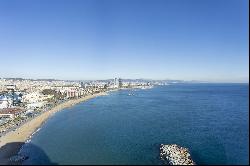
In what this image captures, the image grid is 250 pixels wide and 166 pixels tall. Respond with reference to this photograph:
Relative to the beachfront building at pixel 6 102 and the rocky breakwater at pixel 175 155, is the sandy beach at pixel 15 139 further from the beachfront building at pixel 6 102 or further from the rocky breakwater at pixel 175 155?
the beachfront building at pixel 6 102

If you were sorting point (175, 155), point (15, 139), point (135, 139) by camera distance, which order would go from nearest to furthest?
point (175, 155) → point (15, 139) → point (135, 139)

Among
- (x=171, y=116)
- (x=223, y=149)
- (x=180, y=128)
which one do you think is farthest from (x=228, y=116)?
(x=223, y=149)

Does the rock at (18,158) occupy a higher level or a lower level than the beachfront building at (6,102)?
lower

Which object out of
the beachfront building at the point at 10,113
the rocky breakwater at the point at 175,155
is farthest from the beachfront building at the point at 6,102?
the rocky breakwater at the point at 175,155

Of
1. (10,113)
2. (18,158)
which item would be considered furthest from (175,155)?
(10,113)

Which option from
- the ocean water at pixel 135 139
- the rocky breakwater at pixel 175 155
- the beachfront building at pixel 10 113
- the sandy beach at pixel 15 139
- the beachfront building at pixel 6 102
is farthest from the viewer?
the beachfront building at pixel 6 102

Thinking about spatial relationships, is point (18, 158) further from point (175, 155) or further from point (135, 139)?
point (175, 155)

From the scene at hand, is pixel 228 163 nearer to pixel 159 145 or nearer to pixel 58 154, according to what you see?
pixel 159 145

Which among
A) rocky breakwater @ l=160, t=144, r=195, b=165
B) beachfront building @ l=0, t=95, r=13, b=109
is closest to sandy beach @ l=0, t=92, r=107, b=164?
rocky breakwater @ l=160, t=144, r=195, b=165

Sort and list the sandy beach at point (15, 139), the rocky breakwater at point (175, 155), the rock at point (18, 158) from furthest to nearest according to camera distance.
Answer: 1. the sandy beach at point (15, 139)
2. the rock at point (18, 158)
3. the rocky breakwater at point (175, 155)
